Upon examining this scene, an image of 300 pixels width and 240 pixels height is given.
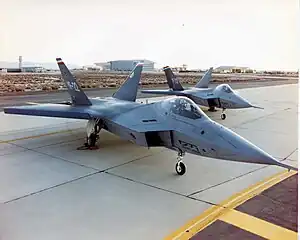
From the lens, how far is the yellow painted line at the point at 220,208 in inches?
85.4

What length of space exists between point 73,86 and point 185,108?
7.42 feet

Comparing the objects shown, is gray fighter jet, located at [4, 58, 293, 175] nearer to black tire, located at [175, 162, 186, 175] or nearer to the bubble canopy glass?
black tire, located at [175, 162, 186, 175]

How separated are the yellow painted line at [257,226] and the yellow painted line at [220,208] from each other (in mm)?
93

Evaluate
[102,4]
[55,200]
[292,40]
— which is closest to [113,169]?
[55,200]

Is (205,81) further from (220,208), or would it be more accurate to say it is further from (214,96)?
(220,208)

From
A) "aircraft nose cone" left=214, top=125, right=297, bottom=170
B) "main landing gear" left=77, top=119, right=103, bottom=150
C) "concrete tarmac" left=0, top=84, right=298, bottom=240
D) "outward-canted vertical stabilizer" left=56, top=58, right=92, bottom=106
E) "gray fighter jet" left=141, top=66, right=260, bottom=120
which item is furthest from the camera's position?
"gray fighter jet" left=141, top=66, right=260, bottom=120

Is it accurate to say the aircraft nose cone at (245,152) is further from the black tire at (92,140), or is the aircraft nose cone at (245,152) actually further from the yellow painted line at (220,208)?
the black tire at (92,140)

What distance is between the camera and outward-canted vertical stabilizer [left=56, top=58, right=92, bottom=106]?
16.0ft

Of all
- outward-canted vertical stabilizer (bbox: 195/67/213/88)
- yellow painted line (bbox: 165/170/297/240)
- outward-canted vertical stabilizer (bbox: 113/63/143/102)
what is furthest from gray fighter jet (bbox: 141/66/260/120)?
yellow painted line (bbox: 165/170/297/240)

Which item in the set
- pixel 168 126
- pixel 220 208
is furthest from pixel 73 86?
pixel 220 208

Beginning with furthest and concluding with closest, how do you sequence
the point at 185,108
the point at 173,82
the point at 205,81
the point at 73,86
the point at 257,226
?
the point at 173,82
the point at 205,81
the point at 73,86
the point at 185,108
the point at 257,226

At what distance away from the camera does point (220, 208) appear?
2.57m

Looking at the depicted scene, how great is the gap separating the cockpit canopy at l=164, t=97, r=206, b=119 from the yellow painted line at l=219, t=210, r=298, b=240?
1.15m

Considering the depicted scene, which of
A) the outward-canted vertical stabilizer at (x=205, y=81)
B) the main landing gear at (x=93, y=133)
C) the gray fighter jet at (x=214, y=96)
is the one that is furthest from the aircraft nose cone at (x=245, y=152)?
the outward-canted vertical stabilizer at (x=205, y=81)
